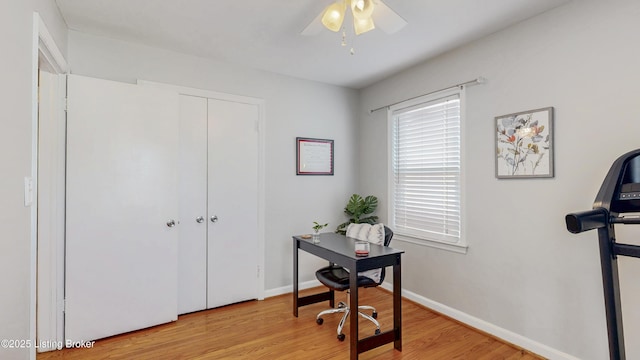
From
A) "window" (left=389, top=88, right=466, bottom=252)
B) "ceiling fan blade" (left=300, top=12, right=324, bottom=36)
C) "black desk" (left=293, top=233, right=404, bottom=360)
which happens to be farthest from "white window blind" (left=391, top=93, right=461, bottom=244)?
"ceiling fan blade" (left=300, top=12, right=324, bottom=36)

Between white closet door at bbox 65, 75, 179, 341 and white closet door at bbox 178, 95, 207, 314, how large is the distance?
0.51 ft

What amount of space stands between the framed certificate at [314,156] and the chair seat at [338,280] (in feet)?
4.33

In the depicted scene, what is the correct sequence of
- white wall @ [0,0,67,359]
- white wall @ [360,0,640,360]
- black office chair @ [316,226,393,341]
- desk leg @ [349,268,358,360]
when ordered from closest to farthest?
white wall @ [0,0,67,359] < white wall @ [360,0,640,360] < desk leg @ [349,268,358,360] < black office chair @ [316,226,393,341]

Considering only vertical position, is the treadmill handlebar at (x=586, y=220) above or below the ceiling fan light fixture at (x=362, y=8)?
below

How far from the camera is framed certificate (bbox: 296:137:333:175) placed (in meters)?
3.76

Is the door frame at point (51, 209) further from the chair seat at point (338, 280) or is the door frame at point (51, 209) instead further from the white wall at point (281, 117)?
the chair seat at point (338, 280)

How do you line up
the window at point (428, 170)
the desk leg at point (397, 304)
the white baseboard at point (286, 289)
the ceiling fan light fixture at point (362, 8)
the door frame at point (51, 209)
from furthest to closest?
the white baseboard at point (286, 289), the window at point (428, 170), the desk leg at point (397, 304), the ceiling fan light fixture at point (362, 8), the door frame at point (51, 209)

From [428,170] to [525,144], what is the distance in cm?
99

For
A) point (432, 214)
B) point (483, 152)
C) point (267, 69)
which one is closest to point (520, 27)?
point (483, 152)

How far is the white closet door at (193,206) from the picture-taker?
10.0ft

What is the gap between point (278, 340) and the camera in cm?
256

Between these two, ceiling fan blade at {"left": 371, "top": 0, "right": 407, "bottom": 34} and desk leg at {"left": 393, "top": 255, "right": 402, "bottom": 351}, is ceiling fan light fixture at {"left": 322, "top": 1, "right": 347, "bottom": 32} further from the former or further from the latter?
desk leg at {"left": 393, "top": 255, "right": 402, "bottom": 351}

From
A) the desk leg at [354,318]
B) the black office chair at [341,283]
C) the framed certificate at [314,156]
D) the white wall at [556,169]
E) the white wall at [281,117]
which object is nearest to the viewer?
the white wall at [556,169]

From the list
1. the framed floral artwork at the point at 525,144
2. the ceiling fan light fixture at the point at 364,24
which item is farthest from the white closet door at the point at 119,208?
the framed floral artwork at the point at 525,144
